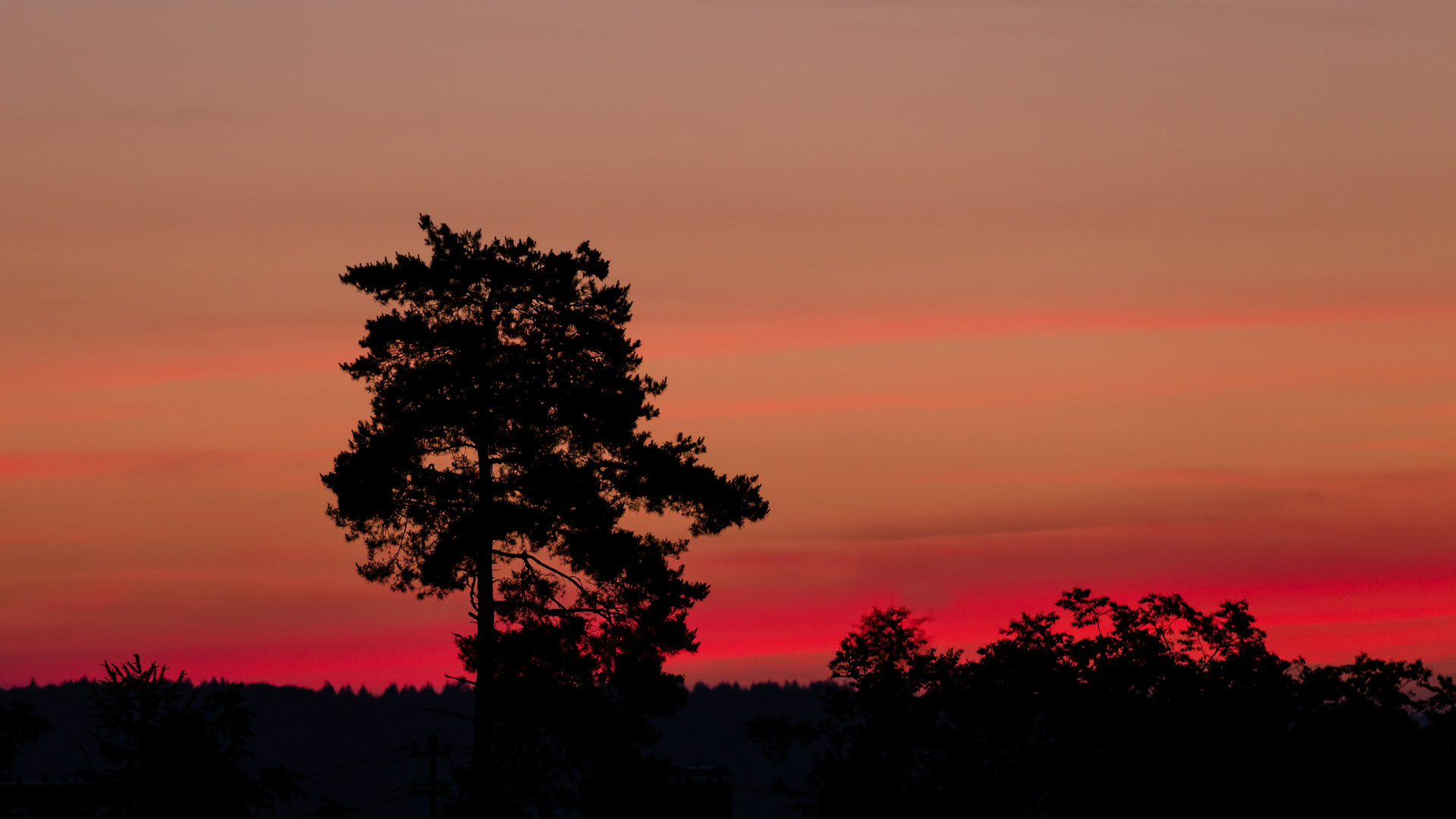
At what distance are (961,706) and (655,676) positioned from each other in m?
7.37

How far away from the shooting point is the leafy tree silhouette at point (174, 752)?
25641 mm

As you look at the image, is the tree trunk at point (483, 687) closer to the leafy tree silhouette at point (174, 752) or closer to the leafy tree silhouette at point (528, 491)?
the leafy tree silhouette at point (528, 491)

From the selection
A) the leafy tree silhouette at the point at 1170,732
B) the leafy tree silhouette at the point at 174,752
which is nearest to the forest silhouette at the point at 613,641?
the leafy tree silhouette at the point at 1170,732

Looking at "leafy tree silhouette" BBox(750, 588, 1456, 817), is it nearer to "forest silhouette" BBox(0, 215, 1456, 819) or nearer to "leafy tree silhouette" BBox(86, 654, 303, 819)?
"forest silhouette" BBox(0, 215, 1456, 819)

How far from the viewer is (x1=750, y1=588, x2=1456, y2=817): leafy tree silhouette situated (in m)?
33.3

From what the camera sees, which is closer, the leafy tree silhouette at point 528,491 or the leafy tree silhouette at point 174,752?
the leafy tree silhouette at point 174,752

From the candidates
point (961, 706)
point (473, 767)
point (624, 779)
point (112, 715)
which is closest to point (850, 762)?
point (961, 706)

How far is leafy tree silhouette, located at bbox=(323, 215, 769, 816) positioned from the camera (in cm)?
3409

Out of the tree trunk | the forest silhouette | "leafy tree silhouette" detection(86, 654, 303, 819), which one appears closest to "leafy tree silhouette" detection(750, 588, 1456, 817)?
the forest silhouette

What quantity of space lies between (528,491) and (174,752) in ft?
33.7

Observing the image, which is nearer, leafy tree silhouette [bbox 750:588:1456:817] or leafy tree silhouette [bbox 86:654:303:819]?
leafy tree silhouette [bbox 86:654:303:819]

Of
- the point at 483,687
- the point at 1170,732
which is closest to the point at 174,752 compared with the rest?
the point at 483,687

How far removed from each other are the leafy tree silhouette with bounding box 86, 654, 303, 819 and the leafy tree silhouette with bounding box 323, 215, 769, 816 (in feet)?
26.3

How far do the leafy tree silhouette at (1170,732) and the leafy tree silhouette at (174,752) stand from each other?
52.5 feet
